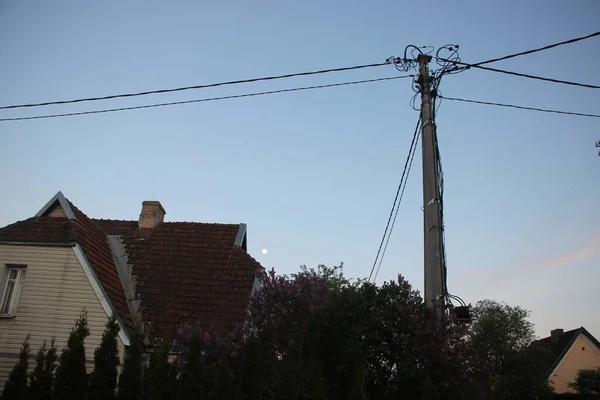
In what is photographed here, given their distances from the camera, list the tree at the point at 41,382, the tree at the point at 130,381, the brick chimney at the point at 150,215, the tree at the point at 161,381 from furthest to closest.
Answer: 1. the brick chimney at the point at 150,215
2. the tree at the point at 41,382
3. the tree at the point at 130,381
4. the tree at the point at 161,381

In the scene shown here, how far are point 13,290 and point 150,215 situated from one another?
662 cm

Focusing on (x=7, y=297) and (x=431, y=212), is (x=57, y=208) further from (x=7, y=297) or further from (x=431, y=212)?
(x=431, y=212)

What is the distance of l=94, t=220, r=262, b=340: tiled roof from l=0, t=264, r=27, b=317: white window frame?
142 inches

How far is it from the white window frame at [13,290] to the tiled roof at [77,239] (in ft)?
3.05

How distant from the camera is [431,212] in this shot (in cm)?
779

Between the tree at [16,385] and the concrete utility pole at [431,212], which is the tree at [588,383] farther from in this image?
the tree at [16,385]

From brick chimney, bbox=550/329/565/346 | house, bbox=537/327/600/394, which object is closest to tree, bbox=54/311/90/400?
house, bbox=537/327/600/394

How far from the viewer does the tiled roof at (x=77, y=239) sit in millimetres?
13602

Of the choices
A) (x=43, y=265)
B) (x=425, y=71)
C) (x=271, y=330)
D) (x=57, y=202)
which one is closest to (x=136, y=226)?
(x=57, y=202)

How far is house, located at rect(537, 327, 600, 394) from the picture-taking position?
116ft

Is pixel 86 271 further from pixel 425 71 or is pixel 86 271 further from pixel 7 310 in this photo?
pixel 425 71

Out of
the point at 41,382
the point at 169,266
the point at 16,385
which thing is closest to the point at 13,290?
the point at 169,266

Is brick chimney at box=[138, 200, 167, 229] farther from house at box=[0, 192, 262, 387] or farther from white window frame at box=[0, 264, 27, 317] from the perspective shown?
white window frame at box=[0, 264, 27, 317]

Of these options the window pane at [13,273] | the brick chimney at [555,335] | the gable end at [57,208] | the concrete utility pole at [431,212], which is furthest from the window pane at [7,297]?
Answer: the brick chimney at [555,335]
